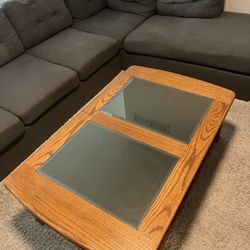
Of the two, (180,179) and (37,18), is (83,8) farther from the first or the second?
(180,179)

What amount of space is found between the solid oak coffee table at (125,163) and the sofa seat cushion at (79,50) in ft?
1.35

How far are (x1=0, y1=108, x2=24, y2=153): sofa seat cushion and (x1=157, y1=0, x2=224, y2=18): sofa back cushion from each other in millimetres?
1543

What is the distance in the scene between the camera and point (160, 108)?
1.44 m

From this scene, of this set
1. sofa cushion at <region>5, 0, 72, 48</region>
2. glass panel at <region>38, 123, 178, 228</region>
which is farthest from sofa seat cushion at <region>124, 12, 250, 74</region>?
glass panel at <region>38, 123, 178, 228</region>

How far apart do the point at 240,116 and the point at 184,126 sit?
2.30 ft

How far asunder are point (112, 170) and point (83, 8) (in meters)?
1.68

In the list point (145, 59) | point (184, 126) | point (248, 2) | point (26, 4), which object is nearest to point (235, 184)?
point (184, 126)

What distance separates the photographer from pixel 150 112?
4.65 feet

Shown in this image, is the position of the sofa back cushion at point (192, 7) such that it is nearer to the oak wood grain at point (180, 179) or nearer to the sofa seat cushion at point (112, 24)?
the sofa seat cushion at point (112, 24)

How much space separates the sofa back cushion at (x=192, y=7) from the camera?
2.05 metres

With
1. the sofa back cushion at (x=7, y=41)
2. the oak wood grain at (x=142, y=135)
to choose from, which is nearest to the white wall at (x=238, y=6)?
the oak wood grain at (x=142, y=135)

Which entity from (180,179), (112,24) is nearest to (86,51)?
(112,24)

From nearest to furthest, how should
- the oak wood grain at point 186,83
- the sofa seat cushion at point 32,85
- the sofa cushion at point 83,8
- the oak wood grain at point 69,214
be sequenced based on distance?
the oak wood grain at point 69,214 < the oak wood grain at point 186,83 < the sofa seat cushion at point 32,85 < the sofa cushion at point 83,8

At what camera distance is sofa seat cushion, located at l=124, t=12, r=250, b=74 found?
5.74 feet
